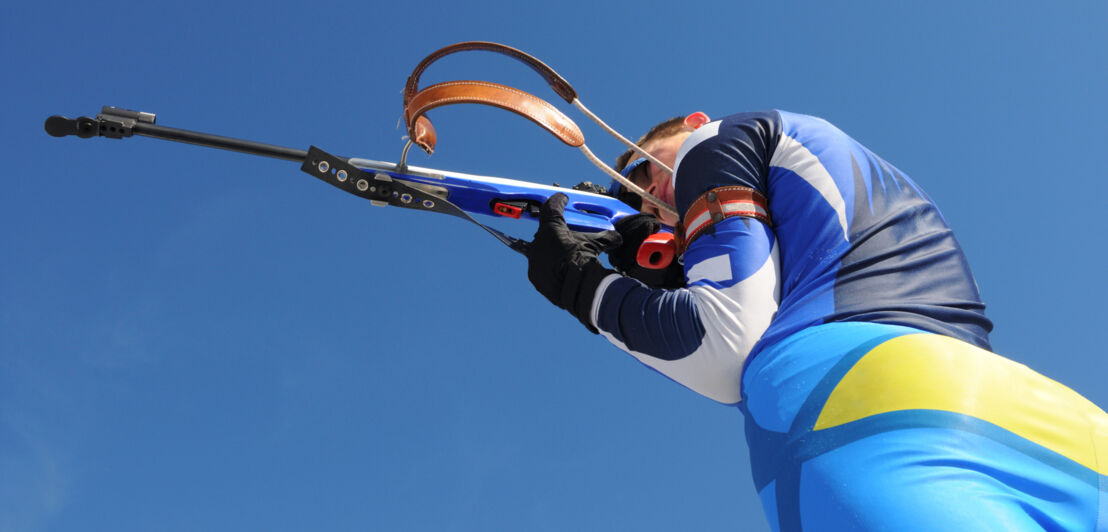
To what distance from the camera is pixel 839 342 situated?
232 centimetres

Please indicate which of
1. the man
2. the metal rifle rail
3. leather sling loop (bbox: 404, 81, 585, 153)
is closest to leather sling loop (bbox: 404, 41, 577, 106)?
leather sling loop (bbox: 404, 81, 585, 153)

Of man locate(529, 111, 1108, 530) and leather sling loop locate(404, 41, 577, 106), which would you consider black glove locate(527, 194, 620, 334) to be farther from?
Answer: leather sling loop locate(404, 41, 577, 106)

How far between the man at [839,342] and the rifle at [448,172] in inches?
18.8

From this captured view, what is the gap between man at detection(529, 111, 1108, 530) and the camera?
1943mm

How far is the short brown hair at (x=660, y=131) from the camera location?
4302 mm

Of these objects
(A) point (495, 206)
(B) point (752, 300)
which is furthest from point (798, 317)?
(A) point (495, 206)

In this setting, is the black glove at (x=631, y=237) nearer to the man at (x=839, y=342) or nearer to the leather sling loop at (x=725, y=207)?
the man at (x=839, y=342)

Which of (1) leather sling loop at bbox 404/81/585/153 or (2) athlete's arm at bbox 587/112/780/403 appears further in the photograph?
(1) leather sling loop at bbox 404/81/585/153

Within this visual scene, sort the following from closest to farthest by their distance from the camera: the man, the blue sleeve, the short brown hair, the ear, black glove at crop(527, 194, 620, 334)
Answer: the man < the blue sleeve < black glove at crop(527, 194, 620, 334) < the ear < the short brown hair

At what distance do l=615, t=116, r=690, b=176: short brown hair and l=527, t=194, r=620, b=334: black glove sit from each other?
2.75 ft

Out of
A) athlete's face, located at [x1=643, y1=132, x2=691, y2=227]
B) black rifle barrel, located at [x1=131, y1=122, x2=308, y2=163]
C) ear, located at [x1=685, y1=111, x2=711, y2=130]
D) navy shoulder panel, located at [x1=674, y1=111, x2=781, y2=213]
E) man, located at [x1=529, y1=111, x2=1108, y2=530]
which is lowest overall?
man, located at [x1=529, y1=111, x2=1108, y2=530]

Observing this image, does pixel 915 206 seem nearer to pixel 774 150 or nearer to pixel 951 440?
pixel 774 150

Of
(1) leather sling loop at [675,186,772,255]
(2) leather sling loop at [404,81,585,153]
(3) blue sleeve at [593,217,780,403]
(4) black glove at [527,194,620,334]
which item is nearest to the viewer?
(3) blue sleeve at [593,217,780,403]

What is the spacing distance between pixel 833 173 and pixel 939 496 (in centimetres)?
126
